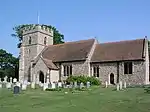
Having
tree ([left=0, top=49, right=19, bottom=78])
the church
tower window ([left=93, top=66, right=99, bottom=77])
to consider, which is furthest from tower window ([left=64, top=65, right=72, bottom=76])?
tree ([left=0, top=49, right=19, bottom=78])

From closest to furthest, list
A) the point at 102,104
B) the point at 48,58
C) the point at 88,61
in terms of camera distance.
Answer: the point at 102,104 < the point at 88,61 < the point at 48,58

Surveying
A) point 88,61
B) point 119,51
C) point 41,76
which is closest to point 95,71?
point 88,61

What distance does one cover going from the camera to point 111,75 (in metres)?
40.8

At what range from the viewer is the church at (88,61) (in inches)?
1524

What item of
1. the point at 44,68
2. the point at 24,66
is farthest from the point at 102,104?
the point at 24,66

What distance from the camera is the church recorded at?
38.7 m

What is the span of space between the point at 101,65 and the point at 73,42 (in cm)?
926

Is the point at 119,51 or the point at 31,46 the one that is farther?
the point at 31,46

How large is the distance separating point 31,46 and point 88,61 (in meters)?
14.2

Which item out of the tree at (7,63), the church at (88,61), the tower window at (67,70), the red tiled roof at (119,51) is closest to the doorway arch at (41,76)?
the church at (88,61)

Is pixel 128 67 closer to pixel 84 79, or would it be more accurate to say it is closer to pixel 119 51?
pixel 119 51

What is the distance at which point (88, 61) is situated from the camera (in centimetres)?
4200

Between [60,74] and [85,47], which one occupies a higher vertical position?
[85,47]

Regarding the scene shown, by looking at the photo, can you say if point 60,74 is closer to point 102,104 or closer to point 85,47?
point 85,47
